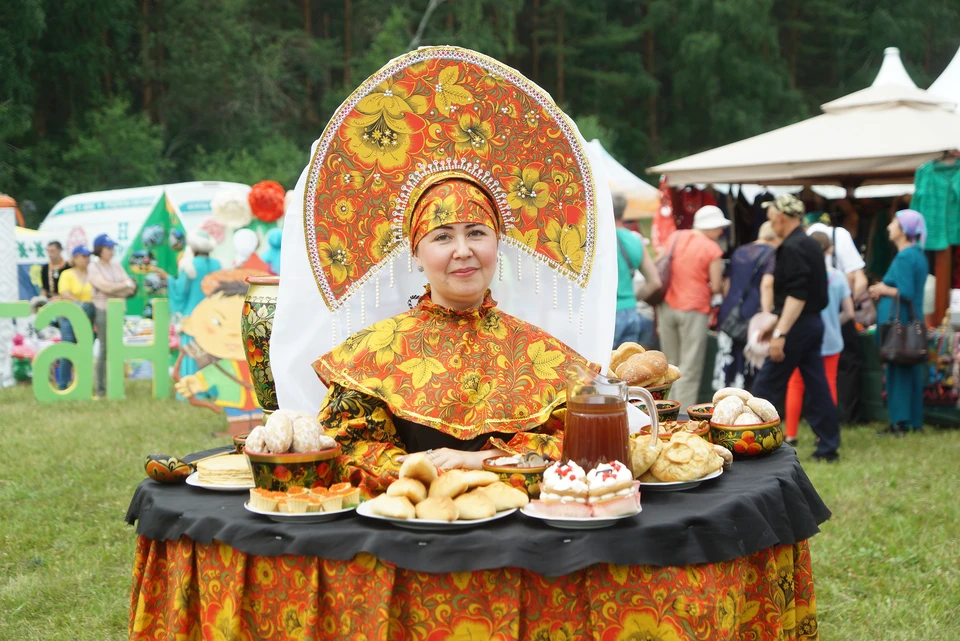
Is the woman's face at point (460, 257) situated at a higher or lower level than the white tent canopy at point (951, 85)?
lower

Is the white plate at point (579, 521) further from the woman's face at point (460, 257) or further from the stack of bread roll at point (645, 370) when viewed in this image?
the stack of bread roll at point (645, 370)

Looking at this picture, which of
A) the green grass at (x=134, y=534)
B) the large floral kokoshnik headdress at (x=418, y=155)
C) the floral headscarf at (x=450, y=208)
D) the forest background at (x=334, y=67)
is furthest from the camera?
the forest background at (x=334, y=67)

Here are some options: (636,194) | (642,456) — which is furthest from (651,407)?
(636,194)

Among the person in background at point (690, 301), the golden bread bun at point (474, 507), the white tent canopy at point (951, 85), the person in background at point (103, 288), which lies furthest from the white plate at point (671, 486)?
the white tent canopy at point (951, 85)

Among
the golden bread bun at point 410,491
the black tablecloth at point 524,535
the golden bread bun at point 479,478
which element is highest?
the golden bread bun at point 479,478

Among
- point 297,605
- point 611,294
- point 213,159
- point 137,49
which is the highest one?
point 137,49

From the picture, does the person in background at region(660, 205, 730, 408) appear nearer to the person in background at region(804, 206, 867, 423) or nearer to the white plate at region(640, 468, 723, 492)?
the person in background at region(804, 206, 867, 423)

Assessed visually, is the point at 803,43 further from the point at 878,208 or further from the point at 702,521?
the point at 702,521

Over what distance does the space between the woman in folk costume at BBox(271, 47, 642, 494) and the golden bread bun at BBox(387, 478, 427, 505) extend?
29 cm

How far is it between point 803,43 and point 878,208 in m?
25.4

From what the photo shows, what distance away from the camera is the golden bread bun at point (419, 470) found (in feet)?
7.15

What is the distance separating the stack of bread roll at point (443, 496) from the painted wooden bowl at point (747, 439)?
32.8 inches

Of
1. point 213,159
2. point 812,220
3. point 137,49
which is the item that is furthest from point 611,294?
point 137,49

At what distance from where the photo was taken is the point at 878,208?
34.6 feet
